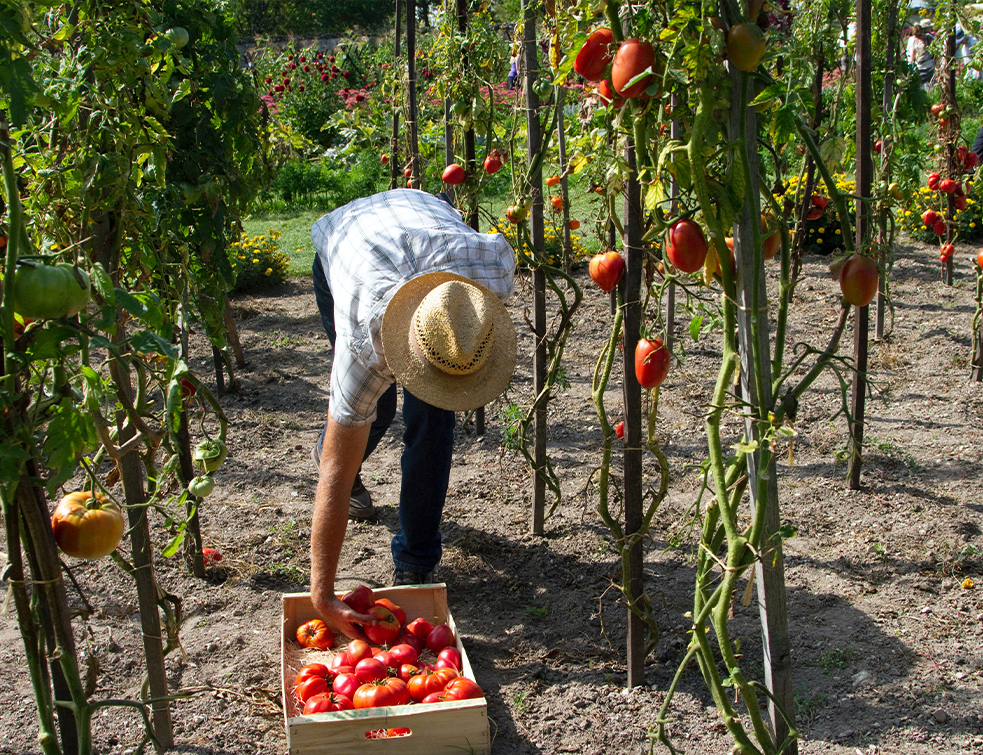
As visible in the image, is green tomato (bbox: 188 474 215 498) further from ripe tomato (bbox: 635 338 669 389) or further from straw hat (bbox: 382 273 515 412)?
ripe tomato (bbox: 635 338 669 389)

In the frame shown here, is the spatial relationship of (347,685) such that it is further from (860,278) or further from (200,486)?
(860,278)

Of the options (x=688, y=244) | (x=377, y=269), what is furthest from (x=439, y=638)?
(x=688, y=244)

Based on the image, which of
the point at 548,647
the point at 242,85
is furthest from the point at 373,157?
the point at 548,647

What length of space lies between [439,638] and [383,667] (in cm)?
Result: 21

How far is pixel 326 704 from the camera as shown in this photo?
6.65 feet

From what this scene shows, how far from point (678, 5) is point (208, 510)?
2.72 metres

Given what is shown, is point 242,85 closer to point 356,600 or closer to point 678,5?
point 356,600

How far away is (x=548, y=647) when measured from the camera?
2508 mm

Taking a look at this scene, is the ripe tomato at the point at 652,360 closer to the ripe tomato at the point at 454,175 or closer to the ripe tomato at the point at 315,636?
the ripe tomato at the point at 315,636

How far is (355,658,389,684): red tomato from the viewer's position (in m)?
2.18

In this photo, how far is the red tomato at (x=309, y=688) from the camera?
84.4 inches

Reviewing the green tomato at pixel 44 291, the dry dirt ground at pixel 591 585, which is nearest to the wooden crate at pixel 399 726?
the dry dirt ground at pixel 591 585

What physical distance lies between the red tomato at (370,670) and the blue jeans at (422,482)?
0.59m

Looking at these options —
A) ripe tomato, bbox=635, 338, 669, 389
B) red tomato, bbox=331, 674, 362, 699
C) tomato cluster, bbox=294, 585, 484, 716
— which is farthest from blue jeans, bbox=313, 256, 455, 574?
ripe tomato, bbox=635, 338, 669, 389
